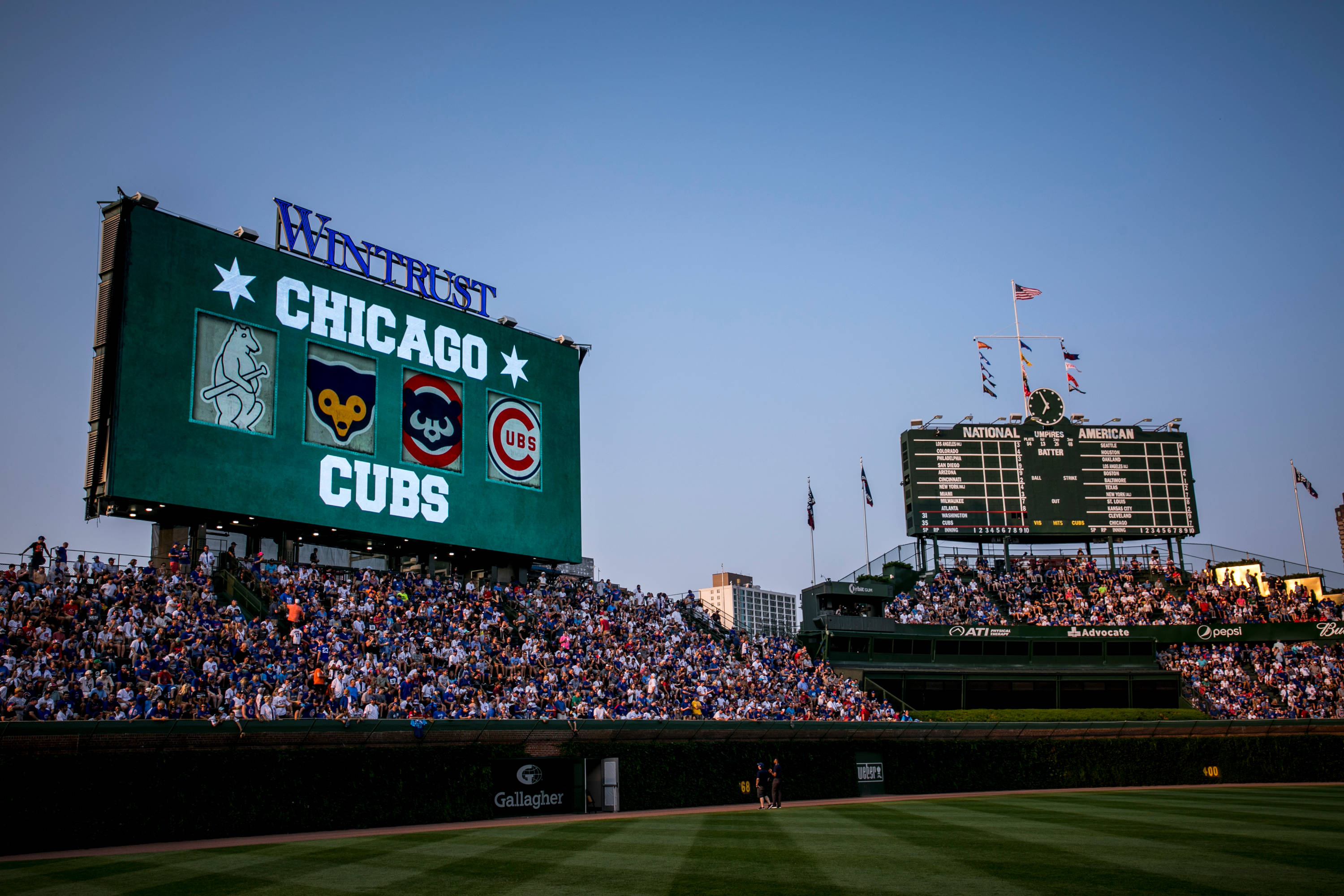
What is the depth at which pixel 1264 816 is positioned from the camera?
2170cm

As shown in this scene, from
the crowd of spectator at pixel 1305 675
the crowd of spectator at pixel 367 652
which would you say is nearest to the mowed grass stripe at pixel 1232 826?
the crowd of spectator at pixel 367 652

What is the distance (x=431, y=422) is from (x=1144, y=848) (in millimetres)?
26550

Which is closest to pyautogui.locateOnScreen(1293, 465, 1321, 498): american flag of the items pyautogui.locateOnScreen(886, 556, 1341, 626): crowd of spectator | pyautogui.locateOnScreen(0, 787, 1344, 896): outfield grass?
pyautogui.locateOnScreen(886, 556, 1341, 626): crowd of spectator

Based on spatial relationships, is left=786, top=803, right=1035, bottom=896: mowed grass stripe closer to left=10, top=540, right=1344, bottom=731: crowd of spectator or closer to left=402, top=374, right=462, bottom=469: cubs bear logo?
left=10, top=540, right=1344, bottom=731: crowd of spectator

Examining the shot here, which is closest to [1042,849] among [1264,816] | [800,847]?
[800,847]

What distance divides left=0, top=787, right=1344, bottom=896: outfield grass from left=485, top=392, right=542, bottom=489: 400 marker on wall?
664 inches

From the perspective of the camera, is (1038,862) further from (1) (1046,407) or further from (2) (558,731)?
(1) (1046,407)

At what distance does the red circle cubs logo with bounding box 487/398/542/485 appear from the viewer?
126 ft

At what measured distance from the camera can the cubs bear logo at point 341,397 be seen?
33.3 metres

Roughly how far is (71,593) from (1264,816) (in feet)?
90.3

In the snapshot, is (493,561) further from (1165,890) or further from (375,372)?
(1165,890)

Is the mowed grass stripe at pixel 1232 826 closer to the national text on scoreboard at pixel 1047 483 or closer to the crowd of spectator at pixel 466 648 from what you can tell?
the crowd of spectator at pixel 466 648

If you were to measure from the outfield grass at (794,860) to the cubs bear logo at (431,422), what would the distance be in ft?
51.8

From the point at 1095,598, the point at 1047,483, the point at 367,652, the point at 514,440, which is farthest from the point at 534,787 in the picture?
the point at 1095,598
